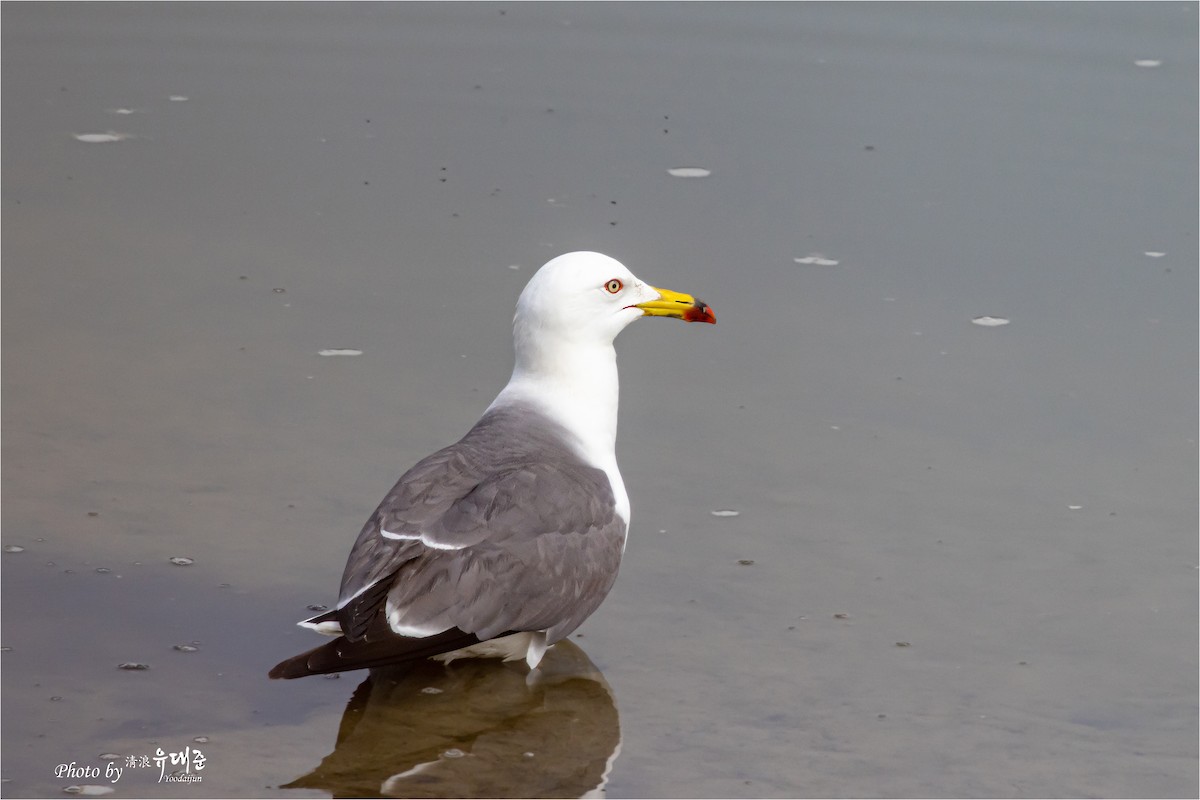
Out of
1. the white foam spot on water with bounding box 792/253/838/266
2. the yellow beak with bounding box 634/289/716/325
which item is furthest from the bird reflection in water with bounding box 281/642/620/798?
the white foam spot on water with bounding box 792/253/838/266

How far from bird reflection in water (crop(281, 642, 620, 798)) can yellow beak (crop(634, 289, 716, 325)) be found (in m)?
1.12

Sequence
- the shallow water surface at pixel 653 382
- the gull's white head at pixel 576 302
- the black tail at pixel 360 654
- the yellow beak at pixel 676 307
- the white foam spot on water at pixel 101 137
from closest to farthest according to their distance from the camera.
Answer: the black tail at pixel 360 654 < the shallow water surface at pixel 653 382 < the gull's white head at pixel 576 302 < the yellow beak at pixel 676 307 < the white foam spot on water at pixel 101 137

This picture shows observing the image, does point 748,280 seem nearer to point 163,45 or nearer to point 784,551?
point 784,551

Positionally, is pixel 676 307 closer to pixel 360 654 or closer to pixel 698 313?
pixel 698 313

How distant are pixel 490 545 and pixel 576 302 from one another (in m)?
0.97

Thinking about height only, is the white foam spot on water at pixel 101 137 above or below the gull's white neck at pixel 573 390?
above

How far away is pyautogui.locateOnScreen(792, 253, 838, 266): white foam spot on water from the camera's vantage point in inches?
310

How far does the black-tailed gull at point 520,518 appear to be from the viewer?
14.2ft

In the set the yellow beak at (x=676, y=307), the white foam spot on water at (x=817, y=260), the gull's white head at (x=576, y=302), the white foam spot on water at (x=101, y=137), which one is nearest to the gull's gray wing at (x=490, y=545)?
the gull's white head at (x=576, y=302)

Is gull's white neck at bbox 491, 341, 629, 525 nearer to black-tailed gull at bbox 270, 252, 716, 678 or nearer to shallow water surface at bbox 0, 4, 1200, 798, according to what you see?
black-tailed gull at bbox 270, 252, 716, 678

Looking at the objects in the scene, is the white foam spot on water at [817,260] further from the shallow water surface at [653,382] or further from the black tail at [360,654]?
the black tail at [360,654]

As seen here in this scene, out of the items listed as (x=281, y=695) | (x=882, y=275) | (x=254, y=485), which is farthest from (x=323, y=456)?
(x=882, y=275)

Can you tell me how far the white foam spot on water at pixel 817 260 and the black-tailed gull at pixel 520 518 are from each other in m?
2.52

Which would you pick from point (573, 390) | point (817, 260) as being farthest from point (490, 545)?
point (817, 260)
